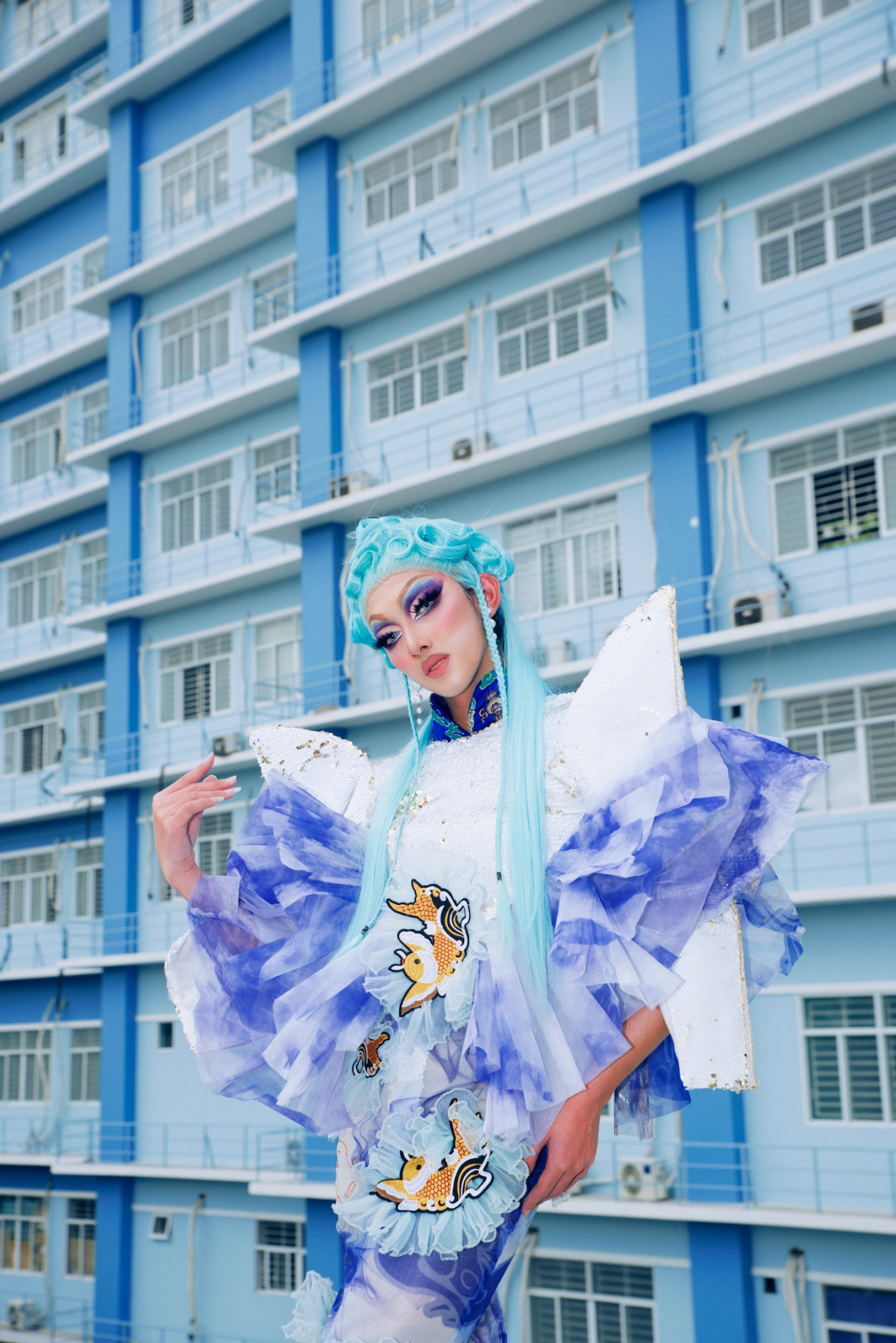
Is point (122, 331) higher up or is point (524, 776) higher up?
point (122, 331)

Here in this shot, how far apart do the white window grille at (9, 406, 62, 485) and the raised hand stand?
21403mm

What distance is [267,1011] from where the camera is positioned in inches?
121

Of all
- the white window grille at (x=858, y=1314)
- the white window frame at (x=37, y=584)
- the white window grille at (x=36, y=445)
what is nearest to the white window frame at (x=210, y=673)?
the white window frame at (x=37, y=584)

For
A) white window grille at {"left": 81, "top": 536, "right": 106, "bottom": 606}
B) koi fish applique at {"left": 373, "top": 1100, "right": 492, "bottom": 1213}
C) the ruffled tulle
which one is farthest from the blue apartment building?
koi fish applique at {"left": 373, "top": 1100, "right": 492, "bottom": 1213}

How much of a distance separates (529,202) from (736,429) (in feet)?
14.2

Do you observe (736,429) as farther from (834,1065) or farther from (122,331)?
(122,331)

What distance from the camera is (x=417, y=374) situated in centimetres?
1783

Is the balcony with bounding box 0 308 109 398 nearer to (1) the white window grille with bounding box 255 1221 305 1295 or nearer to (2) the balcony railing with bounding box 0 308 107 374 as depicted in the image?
(2) the balcony railing with bounding box 0 308 107 374

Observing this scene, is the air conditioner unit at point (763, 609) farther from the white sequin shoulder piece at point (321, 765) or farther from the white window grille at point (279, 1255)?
the white sequin shoulder piece at point (321, 765)

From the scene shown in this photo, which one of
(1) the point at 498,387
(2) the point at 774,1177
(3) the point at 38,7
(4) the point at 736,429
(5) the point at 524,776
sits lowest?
(2) the point at 774,1177

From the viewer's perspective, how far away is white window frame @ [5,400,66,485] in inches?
931

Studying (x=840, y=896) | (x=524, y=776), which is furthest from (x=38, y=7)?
(x=524, y=776)

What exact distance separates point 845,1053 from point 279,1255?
8.48 metres

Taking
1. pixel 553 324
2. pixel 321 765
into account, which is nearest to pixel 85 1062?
pixel 553 324
